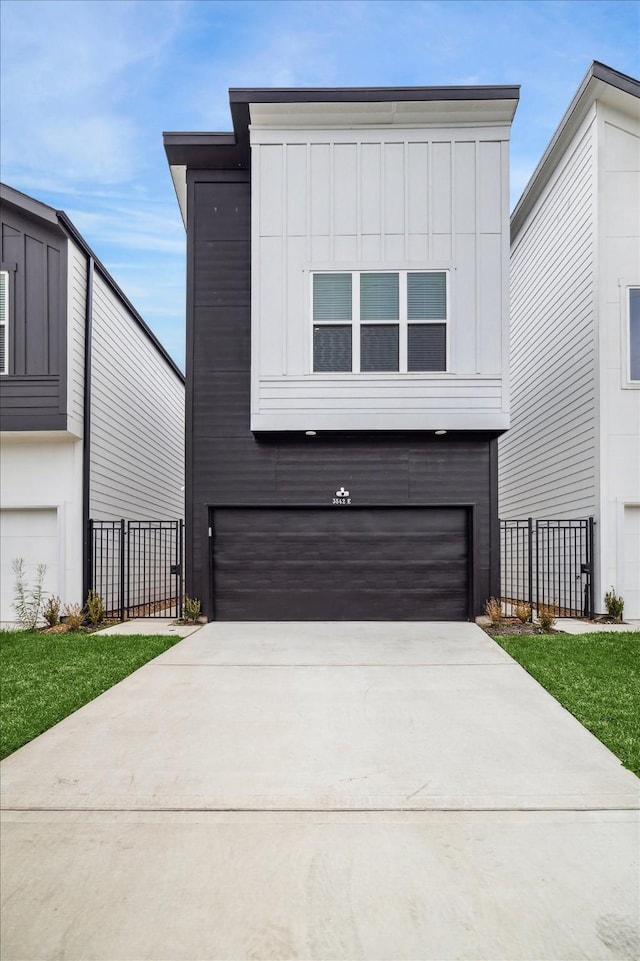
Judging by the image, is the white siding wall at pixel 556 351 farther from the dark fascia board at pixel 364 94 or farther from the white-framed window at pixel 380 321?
the white-framed window at pixel 380 321

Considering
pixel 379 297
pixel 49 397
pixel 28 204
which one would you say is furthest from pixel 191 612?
pixel 28 204

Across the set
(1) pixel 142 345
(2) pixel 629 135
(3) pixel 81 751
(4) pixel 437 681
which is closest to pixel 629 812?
(4) pixel 437 681

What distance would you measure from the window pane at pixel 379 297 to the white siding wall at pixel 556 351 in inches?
139

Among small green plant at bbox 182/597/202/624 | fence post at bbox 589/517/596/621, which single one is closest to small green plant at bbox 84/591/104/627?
small green plant at bbox 182/597/202/624

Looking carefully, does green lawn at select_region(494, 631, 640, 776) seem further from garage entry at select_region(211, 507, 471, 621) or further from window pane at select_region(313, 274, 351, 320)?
window pane at select_region(313, 274, 351, 320)

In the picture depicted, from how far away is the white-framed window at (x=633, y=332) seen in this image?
10.6m

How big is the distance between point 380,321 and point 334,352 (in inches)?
35.3

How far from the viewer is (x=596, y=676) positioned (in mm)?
6621

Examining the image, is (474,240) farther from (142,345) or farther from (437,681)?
(142,345)

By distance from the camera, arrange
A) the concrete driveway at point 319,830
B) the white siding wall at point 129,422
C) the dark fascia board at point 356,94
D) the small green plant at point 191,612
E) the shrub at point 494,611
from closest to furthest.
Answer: the concrete driveway at point 319,830, the shrub at point 494,611, the dark fascia board at point 356,94, the small green plant at point 191,612, the white siding wall at point 129,422

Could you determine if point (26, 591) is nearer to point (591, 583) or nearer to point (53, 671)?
point (53, 671)

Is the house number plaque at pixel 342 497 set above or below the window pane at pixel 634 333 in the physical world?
below

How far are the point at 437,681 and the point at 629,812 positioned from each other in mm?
3018

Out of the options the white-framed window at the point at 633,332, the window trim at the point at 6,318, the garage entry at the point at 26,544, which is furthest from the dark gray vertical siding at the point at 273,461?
the window trim at the point at 6,318
